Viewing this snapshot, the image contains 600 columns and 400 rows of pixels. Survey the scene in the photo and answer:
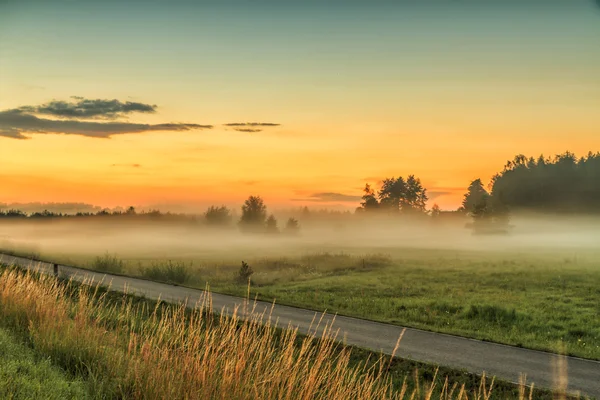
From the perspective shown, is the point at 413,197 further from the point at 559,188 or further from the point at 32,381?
the point at 32,381

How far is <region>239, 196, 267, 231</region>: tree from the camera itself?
516 feet

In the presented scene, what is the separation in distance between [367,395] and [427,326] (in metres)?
11.5

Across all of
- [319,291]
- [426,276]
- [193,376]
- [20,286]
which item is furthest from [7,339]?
[426,276]

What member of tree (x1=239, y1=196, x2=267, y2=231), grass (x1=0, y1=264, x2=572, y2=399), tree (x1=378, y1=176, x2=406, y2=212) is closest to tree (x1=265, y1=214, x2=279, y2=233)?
tree (x1=239, y1=196, x2=267, y2=231)

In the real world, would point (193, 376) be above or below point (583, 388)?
above

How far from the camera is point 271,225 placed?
6122 inches

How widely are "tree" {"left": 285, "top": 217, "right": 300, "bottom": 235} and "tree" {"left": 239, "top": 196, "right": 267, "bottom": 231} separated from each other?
26.9 feet

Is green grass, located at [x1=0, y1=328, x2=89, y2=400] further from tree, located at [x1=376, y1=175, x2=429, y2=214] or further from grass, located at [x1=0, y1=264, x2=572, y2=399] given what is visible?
tree, located at [x1=376, y1=175, x2=429, y2=214]

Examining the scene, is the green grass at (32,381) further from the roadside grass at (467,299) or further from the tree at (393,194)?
the tree at (393,194)

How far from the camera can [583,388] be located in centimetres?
1165

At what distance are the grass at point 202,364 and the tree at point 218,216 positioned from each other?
157 m

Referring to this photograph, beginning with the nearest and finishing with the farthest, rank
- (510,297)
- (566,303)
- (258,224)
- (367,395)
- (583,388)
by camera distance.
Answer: (367,395), (583,388), (566,303), (510,297), (258,224)

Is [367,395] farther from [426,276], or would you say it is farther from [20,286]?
[426,276]

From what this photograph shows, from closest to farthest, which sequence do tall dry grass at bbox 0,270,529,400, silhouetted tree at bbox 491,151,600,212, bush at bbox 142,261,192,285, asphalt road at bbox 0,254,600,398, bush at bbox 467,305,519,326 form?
1. tall dry grass at bbox 0,270,529,400
2. asphalt road at bbox 0,254,600,398
3. bush at bbox 467,305,519,326
4. bush at bbox 142,261,192,285
5. silhouetted tree at bbox 491,151,600,212
